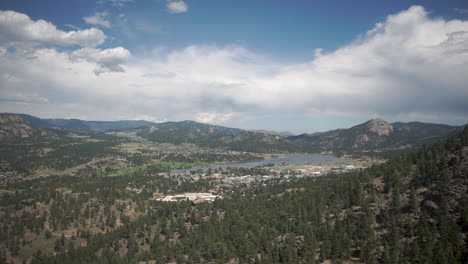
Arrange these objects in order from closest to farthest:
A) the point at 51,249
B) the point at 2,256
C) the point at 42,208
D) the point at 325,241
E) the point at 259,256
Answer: the point at 325,241 → the point at 259,256 → the point at 2,256 → the point at 51,249 → the point at 42,208

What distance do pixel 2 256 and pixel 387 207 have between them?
154394 millimetres

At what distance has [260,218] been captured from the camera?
11931 centimetres

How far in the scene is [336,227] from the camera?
9431 cm

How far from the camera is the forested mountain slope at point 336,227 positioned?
78.9m

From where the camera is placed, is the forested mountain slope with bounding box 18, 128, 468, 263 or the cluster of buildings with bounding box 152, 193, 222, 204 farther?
the cluster of buildings with bounding box 152, 193, 222, 204

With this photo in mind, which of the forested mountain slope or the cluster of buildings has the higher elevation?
the forested mountain slope

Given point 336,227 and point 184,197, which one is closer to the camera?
point 336,227

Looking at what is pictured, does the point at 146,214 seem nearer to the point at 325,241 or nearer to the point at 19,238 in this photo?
the point at 19,238

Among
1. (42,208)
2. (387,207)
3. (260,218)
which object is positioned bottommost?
(42,208)

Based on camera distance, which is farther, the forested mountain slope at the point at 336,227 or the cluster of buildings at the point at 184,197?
the cluster of buildings at the point at 184,197

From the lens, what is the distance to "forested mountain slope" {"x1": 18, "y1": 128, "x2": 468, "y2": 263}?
78938mm

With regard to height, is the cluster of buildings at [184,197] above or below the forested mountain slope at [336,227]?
below

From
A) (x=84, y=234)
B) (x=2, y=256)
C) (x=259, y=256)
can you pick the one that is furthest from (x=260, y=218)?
(x=2, y=256)

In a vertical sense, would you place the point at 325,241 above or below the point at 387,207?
below
